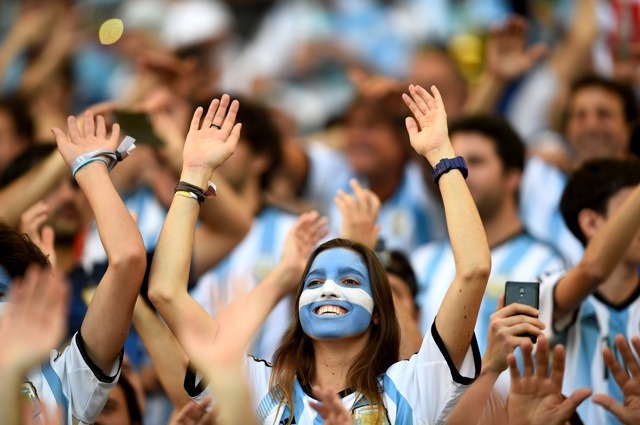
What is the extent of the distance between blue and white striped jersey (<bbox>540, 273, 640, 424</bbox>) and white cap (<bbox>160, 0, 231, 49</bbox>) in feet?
15.5

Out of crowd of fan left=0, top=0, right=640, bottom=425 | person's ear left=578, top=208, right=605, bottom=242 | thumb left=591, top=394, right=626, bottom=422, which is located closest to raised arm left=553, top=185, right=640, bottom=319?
crowd of fan left=0, top=0, right=640, bottom=425

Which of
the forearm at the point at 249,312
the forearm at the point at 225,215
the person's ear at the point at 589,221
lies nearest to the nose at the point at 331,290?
the forearm at the point at 249,312

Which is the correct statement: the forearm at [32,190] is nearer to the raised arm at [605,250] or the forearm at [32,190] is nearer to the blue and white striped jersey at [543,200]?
the raised arm at [605,250]

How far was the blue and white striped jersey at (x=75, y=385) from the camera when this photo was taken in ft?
13.5

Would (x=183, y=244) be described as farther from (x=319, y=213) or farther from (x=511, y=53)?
(x=511, y=53)

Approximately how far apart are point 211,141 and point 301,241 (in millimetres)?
756

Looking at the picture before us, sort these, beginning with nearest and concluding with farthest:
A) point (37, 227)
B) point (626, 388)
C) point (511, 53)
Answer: point (626, 388)
point (37, 227)
point (511, 53)

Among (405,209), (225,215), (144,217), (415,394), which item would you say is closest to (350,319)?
(415,394)

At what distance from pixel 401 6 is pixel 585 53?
2011 millimetres

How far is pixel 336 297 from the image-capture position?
420cm

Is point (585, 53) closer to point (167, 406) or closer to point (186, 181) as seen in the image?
point (167, 406)

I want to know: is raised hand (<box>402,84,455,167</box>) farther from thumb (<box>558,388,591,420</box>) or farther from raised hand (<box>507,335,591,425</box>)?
thumb (<box>558,388,591,420</box>)

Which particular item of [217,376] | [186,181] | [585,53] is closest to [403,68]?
[585,53]

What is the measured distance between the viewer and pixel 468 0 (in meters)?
9.04
